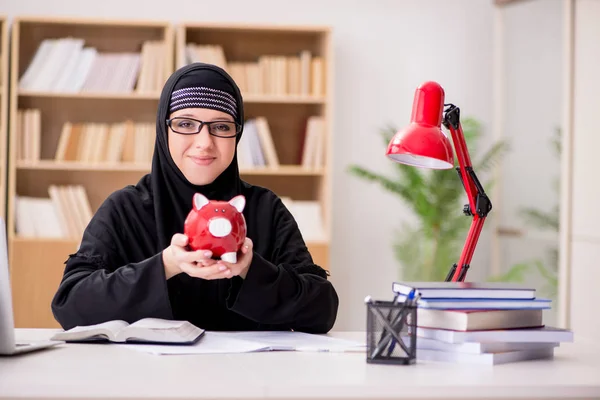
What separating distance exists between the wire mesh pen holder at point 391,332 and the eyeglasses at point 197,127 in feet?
2.37

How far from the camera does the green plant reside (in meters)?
4.69

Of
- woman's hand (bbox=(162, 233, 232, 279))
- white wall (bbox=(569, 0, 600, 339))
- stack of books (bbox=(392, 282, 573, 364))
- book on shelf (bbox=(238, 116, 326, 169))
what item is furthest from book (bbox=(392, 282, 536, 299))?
book on shelf (bbox=(238, 116, 326, 169))

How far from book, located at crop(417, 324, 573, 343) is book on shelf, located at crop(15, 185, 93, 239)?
3.25 metres

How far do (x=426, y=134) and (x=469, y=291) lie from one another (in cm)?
32

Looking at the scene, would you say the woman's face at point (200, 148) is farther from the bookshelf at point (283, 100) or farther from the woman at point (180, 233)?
the bookshelf at point (283, 100)

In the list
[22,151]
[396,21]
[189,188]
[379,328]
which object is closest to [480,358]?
[379,328]

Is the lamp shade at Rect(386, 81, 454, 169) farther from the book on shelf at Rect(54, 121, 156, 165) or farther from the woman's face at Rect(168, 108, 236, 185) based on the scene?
the book on shelf at Rect(54, 121, 156, 165)

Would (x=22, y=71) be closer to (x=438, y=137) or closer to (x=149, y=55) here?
(x=149, y=55)

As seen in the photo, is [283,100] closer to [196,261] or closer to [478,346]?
[196,261]

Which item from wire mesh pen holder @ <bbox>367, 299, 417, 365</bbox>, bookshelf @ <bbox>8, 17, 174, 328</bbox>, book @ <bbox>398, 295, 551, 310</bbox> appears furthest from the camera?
bookshelf @ <bbox>8, 17, 174, 328</bbox>

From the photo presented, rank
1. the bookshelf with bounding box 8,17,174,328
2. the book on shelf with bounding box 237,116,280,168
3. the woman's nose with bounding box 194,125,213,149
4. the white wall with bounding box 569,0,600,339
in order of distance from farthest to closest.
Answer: the book on shelf with bounding box 237,116,280,168
the bookshelf with bounding box 8,17,174,328
the white wall with bounding box 569,0,600,339
the woman's nose with bounding box 194,125,213,149

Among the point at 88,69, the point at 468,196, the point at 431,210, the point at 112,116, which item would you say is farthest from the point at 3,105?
the point at 468,196

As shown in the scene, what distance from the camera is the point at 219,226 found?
4.98 ft

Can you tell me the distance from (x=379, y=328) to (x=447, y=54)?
13.1 ft
